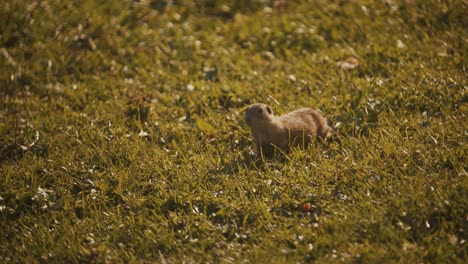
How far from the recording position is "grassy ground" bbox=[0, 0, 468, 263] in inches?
147

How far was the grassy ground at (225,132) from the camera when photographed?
12.3 feet

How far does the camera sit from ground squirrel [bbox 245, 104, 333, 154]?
4703mm

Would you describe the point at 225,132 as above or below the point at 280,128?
below

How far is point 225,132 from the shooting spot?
17.1 ft

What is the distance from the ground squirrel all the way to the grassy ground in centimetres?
15

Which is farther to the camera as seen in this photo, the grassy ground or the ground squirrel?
the ground squirrel

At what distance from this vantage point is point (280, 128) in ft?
15.5

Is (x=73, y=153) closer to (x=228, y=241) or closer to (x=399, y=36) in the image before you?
(x=228, y=241)

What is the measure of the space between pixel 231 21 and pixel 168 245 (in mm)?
4540

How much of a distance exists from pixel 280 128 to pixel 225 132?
2.30 ft

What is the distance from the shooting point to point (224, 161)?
15.3 feet

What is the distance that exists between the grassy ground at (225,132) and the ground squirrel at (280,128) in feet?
0.50

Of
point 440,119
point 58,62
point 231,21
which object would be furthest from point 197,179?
point 231,21

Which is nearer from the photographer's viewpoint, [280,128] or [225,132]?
[280,128]
